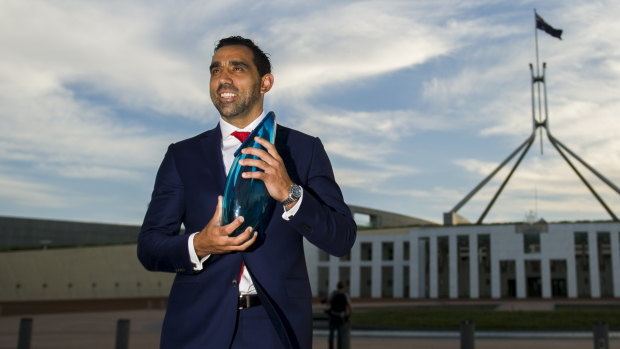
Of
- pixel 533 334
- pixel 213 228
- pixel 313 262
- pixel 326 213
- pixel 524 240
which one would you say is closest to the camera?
pixel 213 228

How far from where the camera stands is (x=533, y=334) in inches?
679

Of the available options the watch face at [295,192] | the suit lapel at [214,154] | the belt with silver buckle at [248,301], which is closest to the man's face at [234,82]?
the suit lapel at [214,154]

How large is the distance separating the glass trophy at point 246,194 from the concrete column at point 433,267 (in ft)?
171

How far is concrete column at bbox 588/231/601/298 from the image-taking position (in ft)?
158

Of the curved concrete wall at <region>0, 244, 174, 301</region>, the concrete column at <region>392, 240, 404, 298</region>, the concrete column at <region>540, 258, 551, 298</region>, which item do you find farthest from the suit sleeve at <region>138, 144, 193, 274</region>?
the concrete column at <region>392, 240, 404, 298</region>

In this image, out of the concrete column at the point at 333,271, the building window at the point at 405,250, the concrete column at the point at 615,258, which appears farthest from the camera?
the building window at the point at 405,250

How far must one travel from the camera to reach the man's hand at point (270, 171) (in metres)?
2.19

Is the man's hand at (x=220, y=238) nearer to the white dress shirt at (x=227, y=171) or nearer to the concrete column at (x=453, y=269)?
the white dress shirt at (x=227, y=171)

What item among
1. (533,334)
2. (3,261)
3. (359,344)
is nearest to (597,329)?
(359,344)

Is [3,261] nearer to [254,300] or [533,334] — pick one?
[533,334]

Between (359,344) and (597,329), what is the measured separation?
6.41 meters

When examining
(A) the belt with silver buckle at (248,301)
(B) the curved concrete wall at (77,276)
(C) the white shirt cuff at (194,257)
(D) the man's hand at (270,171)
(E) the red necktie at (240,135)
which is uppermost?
(B) the curved concrete wall at (77,276)

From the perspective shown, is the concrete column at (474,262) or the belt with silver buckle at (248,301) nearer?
the belt with silver buckle at (248,301)

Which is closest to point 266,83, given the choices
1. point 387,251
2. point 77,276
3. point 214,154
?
point 214,154
